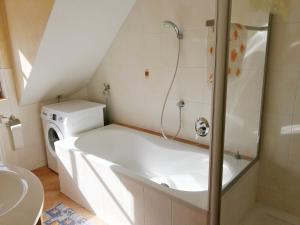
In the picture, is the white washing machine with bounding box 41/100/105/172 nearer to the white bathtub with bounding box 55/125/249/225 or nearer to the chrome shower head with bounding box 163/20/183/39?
the white bathtub with bounding box 55/125/249/225

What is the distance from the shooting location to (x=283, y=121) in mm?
1820

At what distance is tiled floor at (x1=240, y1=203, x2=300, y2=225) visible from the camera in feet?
5.82

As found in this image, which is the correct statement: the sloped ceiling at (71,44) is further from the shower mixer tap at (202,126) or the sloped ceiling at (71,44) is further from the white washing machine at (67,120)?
the shower mixer tap at (202,126)

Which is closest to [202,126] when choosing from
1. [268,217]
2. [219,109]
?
[268,217]

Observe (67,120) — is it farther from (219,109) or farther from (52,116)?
(219,109)

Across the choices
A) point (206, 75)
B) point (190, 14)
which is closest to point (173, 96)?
point (206, 75)

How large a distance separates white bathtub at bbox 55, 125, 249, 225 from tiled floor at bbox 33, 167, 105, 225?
0.06 m

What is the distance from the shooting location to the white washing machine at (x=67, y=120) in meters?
2.67

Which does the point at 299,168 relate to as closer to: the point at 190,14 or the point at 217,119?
the point at 217,119

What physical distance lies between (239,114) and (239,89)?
17 cm

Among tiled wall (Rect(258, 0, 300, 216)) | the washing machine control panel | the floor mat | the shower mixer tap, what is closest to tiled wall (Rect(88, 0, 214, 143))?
the shower mixer tap

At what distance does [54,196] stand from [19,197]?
181 cm

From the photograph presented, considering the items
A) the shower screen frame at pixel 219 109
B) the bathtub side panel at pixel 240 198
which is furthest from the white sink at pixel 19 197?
the bathtub side panel at pixel 240 198

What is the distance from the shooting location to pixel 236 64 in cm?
143
